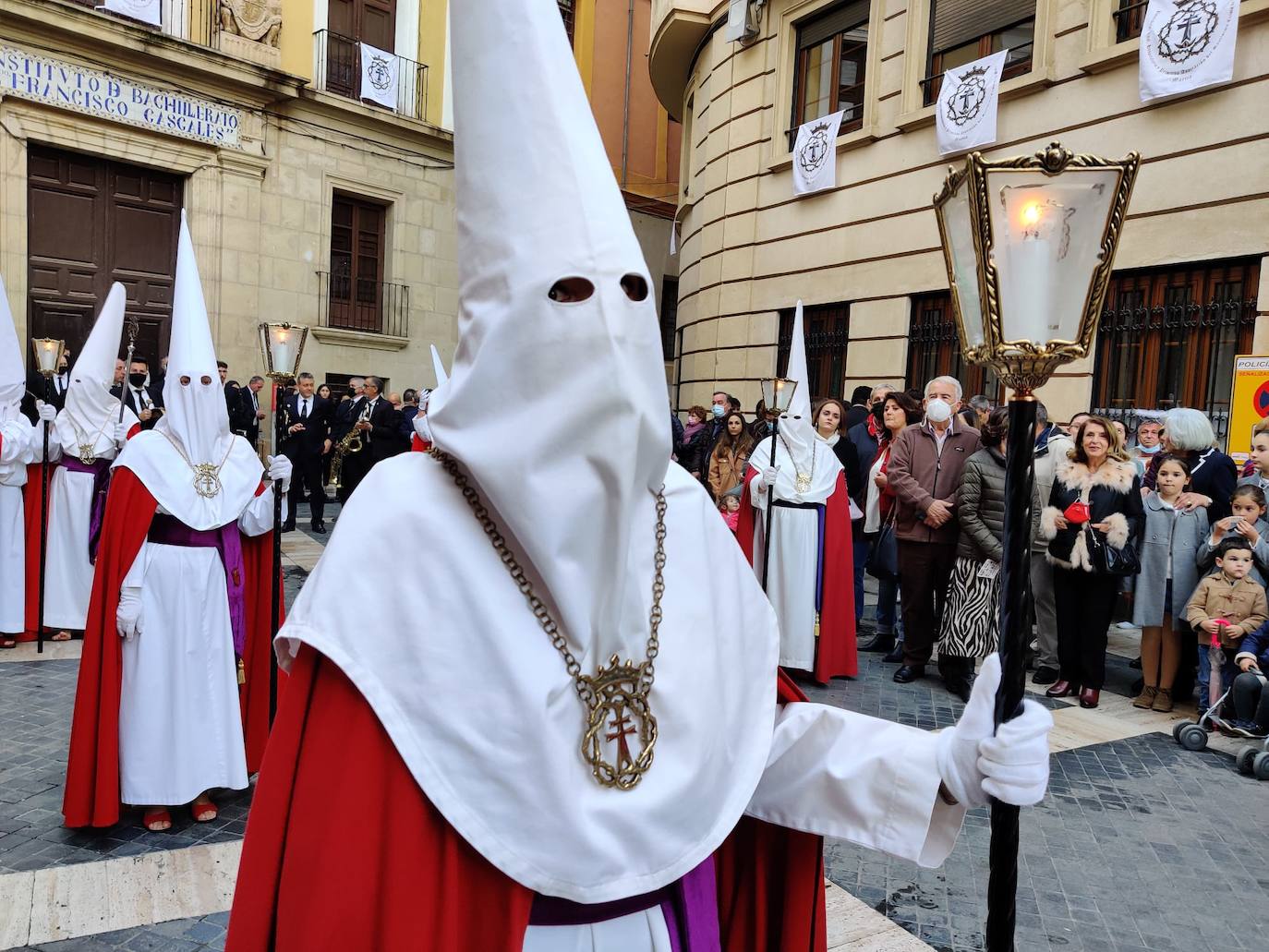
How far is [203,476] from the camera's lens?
447cm

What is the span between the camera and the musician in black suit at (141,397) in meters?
9.52

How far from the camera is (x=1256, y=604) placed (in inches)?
235

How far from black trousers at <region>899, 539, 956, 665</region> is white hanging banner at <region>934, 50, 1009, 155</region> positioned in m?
7.10

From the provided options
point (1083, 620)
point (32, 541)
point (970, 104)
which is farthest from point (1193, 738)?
point (970, 104)

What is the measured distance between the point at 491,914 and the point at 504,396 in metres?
0.89

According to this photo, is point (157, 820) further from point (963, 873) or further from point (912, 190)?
point (912, 190)

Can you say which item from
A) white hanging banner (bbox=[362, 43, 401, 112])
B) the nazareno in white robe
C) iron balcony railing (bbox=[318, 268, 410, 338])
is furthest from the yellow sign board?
white hanging banner (bbox=[362, 43, 401, 112])

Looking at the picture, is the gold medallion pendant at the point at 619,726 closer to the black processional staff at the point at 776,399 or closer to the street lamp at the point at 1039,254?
the street lamp at the point at 1039,254

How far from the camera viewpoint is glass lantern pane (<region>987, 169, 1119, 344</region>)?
176 cm

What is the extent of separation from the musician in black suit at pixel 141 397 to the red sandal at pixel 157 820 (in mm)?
5665

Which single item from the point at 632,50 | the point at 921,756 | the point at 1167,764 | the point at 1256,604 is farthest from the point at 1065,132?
the point at 632,50

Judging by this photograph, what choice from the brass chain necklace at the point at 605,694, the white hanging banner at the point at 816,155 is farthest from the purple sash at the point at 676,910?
the white hanging banner at the point at 816,155

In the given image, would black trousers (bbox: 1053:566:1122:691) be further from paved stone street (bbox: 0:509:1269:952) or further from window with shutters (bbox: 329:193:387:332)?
window with shutters (bbox: 329:193:387:332)

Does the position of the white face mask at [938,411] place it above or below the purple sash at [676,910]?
above
